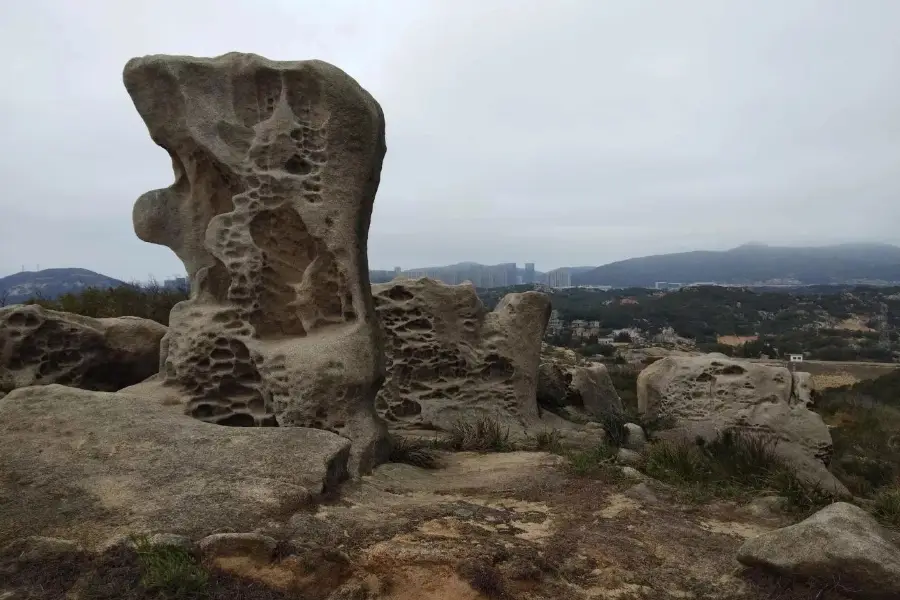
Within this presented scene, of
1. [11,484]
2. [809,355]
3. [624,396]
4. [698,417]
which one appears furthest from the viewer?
[809,355]

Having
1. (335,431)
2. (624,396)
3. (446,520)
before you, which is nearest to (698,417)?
(335,431)

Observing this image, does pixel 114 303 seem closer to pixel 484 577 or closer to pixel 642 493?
pixel 642 493

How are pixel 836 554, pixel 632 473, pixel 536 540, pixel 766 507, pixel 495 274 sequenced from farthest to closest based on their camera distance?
1. pixel 495 274
2. pixel 632 473
3. pixel 766 507
4. pixel 536 540
5. pixel 836 554

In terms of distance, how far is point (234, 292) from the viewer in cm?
625

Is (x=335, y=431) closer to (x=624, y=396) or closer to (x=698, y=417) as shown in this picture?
(x=698, y=417)

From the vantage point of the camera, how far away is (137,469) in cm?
414

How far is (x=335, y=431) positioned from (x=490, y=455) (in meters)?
2.12

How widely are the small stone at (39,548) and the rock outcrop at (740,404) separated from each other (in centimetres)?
697

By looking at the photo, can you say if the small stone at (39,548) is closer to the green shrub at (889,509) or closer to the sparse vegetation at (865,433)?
the green shrub at (889,509)

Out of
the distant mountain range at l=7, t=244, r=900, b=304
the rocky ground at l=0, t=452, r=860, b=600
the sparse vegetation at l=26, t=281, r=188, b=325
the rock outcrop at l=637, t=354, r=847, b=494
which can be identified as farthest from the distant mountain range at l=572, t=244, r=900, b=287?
the rocky ground at l=0, t=452, r=860, b=600

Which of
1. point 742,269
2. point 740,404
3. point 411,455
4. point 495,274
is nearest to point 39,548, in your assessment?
point 411,455

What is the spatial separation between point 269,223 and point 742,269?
14376cm

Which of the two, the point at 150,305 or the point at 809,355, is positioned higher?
the point at 150,305

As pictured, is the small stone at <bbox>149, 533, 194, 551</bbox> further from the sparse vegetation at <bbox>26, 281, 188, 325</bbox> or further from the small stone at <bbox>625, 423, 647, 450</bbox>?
the sparse vegetation at <bbox>26, 281, 188, 325</bbox>
